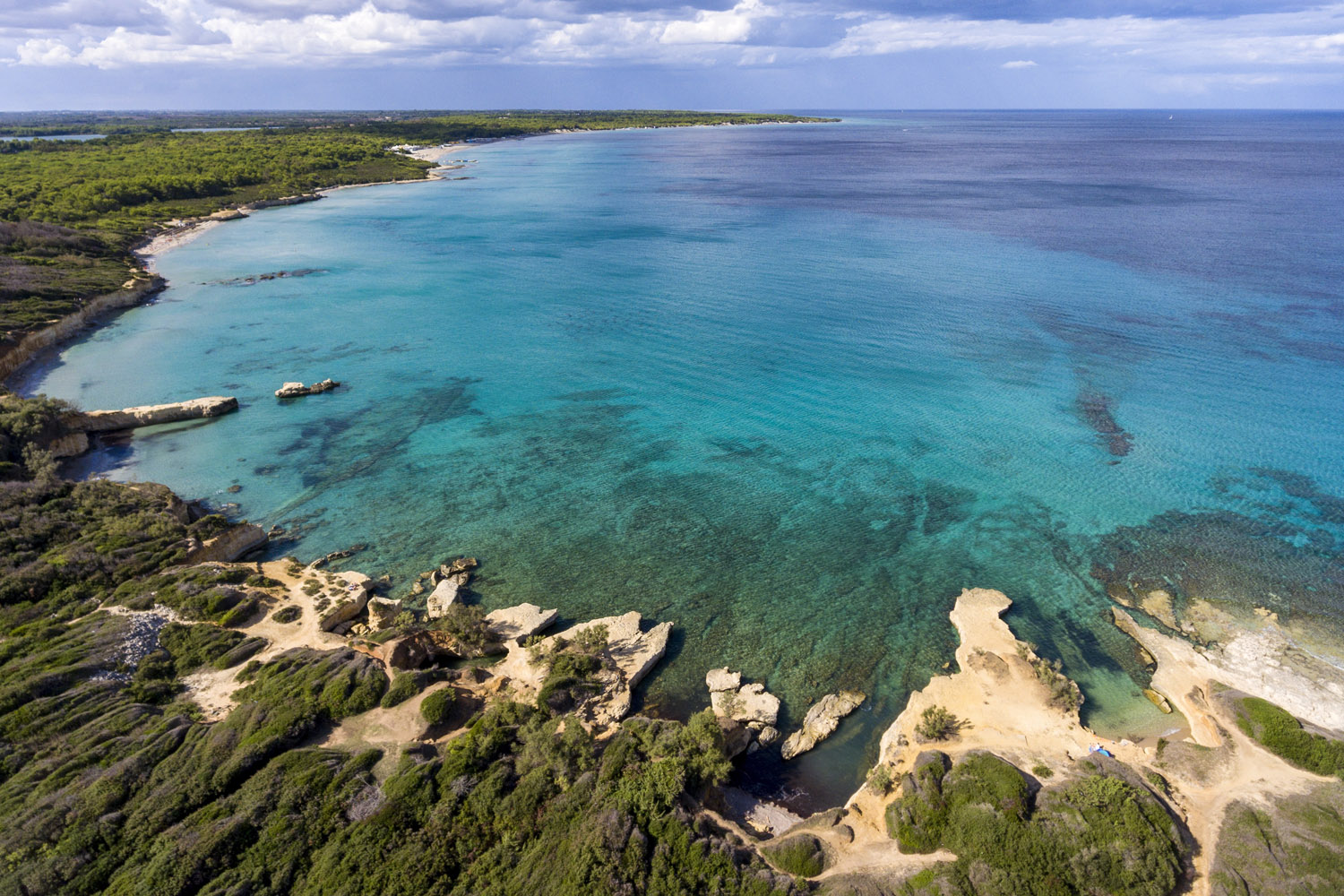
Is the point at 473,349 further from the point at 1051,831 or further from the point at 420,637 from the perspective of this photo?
the point at 1051,831

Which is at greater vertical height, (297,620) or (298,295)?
(298,295)

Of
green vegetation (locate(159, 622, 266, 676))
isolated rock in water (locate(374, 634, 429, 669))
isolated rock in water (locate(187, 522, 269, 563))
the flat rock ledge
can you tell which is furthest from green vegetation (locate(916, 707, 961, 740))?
isolated rock in water (locate(187, 522, 269, 563))

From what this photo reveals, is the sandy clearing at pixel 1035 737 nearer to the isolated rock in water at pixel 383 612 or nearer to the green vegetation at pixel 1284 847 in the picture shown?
the green vegetation at pixel 1284 847

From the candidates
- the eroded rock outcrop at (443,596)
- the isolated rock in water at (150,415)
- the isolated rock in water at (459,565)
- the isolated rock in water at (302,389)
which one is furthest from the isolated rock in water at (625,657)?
the isolated rock in water at (150,415)

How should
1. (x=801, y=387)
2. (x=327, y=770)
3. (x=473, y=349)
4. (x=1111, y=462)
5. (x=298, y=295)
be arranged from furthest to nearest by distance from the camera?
1. (x=298, y=295)
2. (x=473, y=349)
3. (x=801, y=387)
4. (x=1111, y=462)
5. (x=327, y=770)

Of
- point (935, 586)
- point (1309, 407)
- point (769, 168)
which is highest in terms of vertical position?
point (769, 168)

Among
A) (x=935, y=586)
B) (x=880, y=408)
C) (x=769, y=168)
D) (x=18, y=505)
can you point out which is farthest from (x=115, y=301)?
(x=769, y=168)
